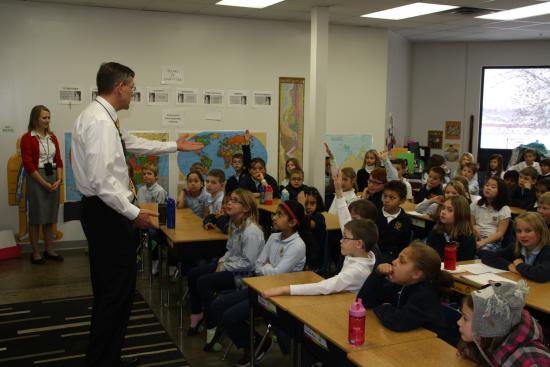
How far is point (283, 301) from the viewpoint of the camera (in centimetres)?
298

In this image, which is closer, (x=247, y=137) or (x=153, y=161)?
(x=153, y=161)

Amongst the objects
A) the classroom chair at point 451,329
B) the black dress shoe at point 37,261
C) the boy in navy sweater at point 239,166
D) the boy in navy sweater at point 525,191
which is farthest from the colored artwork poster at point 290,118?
the classroom chair at point 451,329

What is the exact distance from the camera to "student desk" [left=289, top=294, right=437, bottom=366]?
8.01 ft

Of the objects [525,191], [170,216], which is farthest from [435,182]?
[170,216]

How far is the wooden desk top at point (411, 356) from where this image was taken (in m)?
2.23

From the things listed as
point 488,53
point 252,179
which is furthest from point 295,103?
point 488,53

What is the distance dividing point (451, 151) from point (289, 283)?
8.80 metres

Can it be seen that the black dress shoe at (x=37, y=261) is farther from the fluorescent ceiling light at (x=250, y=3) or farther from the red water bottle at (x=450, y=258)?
the red water bottle at (x=450, y=258)

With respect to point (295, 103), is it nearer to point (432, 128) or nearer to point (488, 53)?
point (432, 128)

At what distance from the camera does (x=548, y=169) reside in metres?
7.69

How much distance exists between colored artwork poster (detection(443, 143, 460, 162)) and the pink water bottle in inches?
374

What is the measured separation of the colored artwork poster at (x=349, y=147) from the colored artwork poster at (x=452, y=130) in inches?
117

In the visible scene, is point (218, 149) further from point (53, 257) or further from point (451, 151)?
point (451, 151)

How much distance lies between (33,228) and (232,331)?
3983 millimetres
